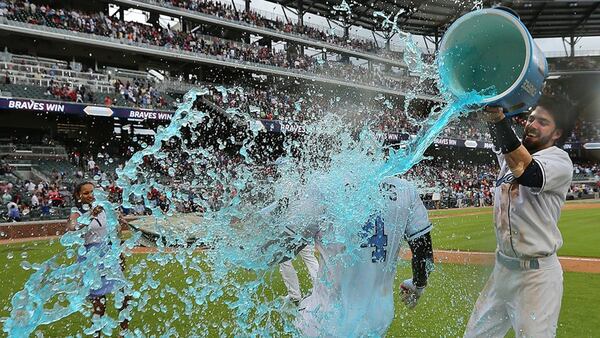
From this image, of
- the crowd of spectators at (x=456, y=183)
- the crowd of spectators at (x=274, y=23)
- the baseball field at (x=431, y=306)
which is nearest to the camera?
the baseball field at (x=431, y=306)

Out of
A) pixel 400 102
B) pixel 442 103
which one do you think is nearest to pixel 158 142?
pixel 442 103

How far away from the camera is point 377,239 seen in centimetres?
269

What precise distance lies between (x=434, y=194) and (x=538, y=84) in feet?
90.1

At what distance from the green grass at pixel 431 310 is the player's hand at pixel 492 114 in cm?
138

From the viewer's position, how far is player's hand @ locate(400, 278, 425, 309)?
10.1ft

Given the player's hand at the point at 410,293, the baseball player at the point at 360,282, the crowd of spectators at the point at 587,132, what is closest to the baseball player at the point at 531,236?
the player's hand at the point at 410,293

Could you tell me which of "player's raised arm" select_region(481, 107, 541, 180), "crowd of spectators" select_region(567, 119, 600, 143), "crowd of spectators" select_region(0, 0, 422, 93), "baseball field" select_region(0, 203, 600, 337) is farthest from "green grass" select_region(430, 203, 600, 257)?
"crowd of spectators" select_region(567, 119, 600, 143)

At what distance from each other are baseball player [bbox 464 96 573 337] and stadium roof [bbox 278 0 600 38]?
35929 millimetres

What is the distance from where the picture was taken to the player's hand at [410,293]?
10.1 feet

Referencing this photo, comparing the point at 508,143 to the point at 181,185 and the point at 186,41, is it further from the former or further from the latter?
the point at 186,41

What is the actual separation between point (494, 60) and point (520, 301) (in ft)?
4.95

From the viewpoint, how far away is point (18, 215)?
701 inches

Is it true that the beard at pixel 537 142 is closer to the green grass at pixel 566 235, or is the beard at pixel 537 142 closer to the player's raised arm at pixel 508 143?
the player's raised arm at pixel 508 143

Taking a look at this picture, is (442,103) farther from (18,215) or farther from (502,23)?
(18,215)
